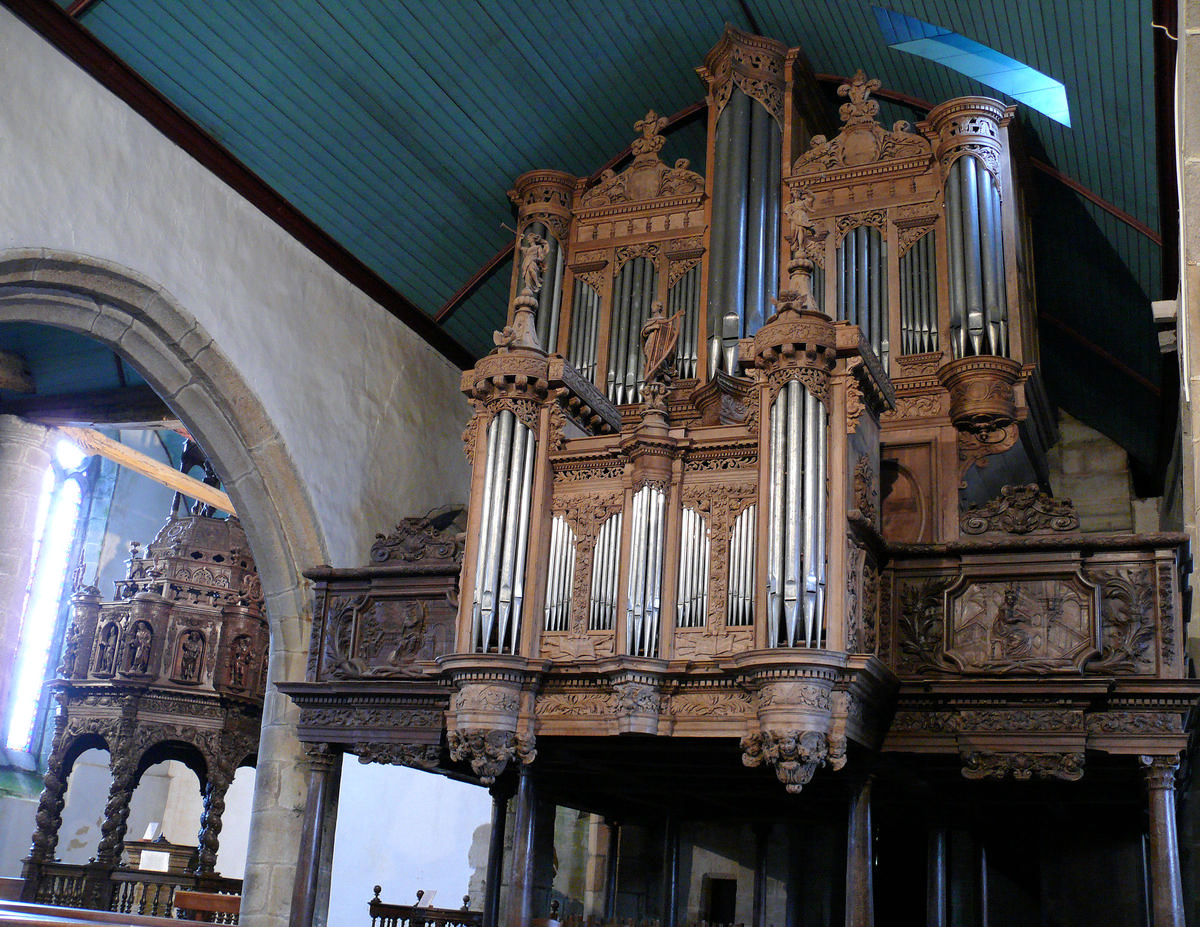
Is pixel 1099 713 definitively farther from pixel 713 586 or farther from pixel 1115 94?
pixel 1115 94

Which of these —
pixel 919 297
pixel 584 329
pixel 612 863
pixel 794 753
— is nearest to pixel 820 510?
pixel 794 753

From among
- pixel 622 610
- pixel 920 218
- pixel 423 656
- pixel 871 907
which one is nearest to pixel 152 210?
pixel 423 656

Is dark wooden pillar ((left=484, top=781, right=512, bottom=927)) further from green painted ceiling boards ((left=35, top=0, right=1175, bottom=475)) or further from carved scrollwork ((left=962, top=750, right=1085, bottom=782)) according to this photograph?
green painted ceiling boards ((left=35, top=0, right=1175, bottom=475))

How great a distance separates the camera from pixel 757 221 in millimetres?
12227

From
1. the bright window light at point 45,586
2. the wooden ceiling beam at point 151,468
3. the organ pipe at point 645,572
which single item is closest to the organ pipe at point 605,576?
the organ pipe at point 645,572

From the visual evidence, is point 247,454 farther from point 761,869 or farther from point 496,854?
point 761,869

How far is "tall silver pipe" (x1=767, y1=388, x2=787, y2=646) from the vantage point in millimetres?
8094

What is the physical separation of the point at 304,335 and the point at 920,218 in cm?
561

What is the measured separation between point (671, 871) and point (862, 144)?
6.73 metres

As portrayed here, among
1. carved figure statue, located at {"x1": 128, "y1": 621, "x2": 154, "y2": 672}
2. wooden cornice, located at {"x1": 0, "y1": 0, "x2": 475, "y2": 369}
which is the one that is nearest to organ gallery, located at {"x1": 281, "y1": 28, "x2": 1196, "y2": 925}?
wooden cornice, located at {"x1": 0, "y1": 0, "x2": 475, "y2": 369}

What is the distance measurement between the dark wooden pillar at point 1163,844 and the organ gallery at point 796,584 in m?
0.02

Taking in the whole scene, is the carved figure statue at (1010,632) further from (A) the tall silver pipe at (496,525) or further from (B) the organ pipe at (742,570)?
(A) the tall silver pipe at (496,525)

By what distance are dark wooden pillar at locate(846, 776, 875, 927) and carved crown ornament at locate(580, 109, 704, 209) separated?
6.50 metres

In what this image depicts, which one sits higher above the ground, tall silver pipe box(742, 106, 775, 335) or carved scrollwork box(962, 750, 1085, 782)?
tall silver pipe box(742, 106, 775, 335)
